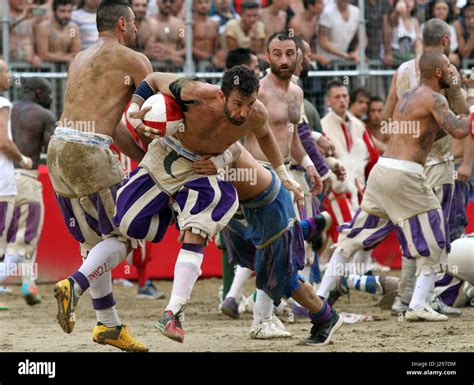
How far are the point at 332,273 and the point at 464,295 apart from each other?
162cm

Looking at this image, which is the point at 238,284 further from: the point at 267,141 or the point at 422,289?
the point at 267,141

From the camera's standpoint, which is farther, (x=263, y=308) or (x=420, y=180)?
(x=420, y=180)

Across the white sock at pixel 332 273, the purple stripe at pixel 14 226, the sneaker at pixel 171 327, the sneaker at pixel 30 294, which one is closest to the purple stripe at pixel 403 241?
the white sock at pixel 332 273

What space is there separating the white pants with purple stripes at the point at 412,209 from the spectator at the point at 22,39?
17.8 ft

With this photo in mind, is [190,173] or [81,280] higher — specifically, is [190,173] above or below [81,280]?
above

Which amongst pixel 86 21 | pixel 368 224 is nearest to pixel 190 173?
pixel 368 224

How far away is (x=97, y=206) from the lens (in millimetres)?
8344

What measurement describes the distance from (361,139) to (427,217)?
4.24 m

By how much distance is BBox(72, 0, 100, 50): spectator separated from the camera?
14.4 metres

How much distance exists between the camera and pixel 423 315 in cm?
1018

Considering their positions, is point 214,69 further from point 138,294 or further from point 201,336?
point 201,336

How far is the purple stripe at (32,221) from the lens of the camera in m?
13.0

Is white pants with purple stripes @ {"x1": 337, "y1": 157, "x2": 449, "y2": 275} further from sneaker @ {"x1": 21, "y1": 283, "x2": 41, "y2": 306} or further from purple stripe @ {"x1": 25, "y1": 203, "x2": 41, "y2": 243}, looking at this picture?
purple stripe @ {"x1": 25, "y1": 203, "x2": 41, "y2": 243}
